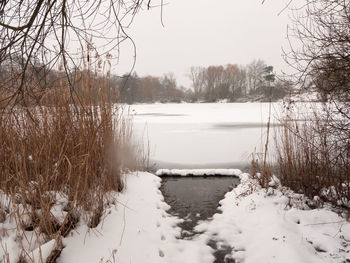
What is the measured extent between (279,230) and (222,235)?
0.54 meters

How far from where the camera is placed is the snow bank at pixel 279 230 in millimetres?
1651

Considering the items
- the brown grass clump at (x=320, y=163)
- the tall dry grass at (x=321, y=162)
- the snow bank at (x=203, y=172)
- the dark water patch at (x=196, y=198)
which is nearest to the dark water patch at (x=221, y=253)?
the dark water patch at (x=196, y=198)

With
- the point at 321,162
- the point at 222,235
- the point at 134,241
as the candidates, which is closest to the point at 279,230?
the point at 222,235

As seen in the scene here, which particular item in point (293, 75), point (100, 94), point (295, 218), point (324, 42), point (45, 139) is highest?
point (324, 42)

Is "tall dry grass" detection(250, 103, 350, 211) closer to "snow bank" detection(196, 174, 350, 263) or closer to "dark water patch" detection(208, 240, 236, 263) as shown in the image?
"snow bank" detection(196, 174, 350, 263)

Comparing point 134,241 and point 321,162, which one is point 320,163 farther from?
point 134,241

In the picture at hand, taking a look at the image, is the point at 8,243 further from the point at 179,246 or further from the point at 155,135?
the point at 155,135

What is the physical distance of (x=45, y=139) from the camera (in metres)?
1.76

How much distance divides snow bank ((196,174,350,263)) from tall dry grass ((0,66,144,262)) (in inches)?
50.4

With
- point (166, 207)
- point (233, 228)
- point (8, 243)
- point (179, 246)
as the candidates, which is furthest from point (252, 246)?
point (8, 243)

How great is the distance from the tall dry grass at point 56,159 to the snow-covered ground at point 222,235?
130 mm

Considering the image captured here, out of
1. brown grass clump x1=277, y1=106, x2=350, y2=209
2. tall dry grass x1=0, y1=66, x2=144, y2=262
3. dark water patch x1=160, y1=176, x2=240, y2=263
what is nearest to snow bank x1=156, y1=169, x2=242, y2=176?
dark water patch x1=160, y1=176, x2=240, y2=263

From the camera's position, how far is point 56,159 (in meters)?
1.89

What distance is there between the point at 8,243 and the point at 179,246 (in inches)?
51.9
